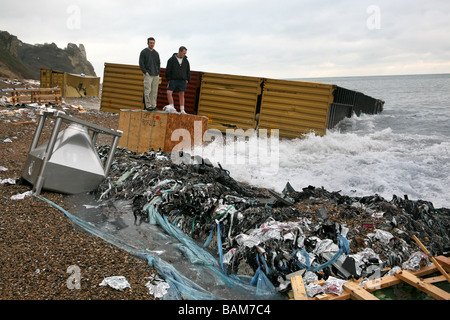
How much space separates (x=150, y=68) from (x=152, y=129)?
1.83 meters

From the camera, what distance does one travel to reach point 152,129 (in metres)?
8.80

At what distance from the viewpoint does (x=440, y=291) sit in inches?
127

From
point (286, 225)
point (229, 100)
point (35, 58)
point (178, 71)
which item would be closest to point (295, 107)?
point (229, 100)

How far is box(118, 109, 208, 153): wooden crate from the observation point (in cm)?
873

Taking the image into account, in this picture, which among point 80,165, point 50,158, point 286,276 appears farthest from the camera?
point 80,165

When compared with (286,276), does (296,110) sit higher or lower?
higher

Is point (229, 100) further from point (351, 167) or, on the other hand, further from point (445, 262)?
point (445, 262)

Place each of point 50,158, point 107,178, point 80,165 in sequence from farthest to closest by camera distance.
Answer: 1. point 107,178
2. point 80,165
3. point 50,158

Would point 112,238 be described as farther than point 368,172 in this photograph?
No

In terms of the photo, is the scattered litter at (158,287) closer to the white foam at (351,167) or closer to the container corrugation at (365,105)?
the white foam at (351,167)

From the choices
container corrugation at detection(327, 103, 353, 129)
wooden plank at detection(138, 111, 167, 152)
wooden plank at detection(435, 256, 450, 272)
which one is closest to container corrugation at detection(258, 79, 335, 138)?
container corrugation at detection(327, 103, 353, 129)
